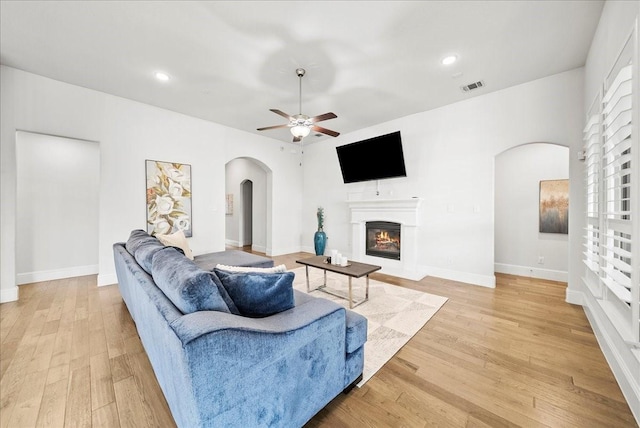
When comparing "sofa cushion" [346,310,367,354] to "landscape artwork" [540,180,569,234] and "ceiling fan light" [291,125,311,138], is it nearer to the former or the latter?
"ceiling fan light" [291,125,311,138]

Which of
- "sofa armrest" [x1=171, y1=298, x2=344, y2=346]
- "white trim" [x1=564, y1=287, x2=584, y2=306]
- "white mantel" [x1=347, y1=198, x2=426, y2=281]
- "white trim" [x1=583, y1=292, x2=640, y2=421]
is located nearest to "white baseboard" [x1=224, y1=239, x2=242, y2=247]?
"white mantel" [x1=347, y1=198, x2=426, y2=281]

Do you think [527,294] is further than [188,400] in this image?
Yes

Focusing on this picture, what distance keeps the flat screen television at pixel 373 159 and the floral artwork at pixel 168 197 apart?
3.24 m

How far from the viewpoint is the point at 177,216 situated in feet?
15.4

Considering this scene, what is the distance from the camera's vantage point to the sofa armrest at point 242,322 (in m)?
0.95

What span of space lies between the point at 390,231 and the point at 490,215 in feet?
5.44

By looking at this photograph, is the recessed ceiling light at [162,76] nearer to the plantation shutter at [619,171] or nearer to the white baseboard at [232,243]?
the plantation shutter at [619,171]

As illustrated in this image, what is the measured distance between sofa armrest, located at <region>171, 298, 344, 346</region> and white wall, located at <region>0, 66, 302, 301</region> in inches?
161

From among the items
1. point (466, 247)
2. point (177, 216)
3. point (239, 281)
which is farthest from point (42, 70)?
point (466, 247)

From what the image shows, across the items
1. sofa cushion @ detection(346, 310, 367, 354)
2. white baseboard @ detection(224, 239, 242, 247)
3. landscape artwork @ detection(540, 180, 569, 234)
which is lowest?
white baseboard @ detection(224, 239, 242, 247)

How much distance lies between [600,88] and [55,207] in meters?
7.81

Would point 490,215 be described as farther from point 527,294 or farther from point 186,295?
point 186,295

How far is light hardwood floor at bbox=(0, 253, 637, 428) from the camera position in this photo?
4.86ft

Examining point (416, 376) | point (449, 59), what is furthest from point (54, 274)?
point (449, 59)
